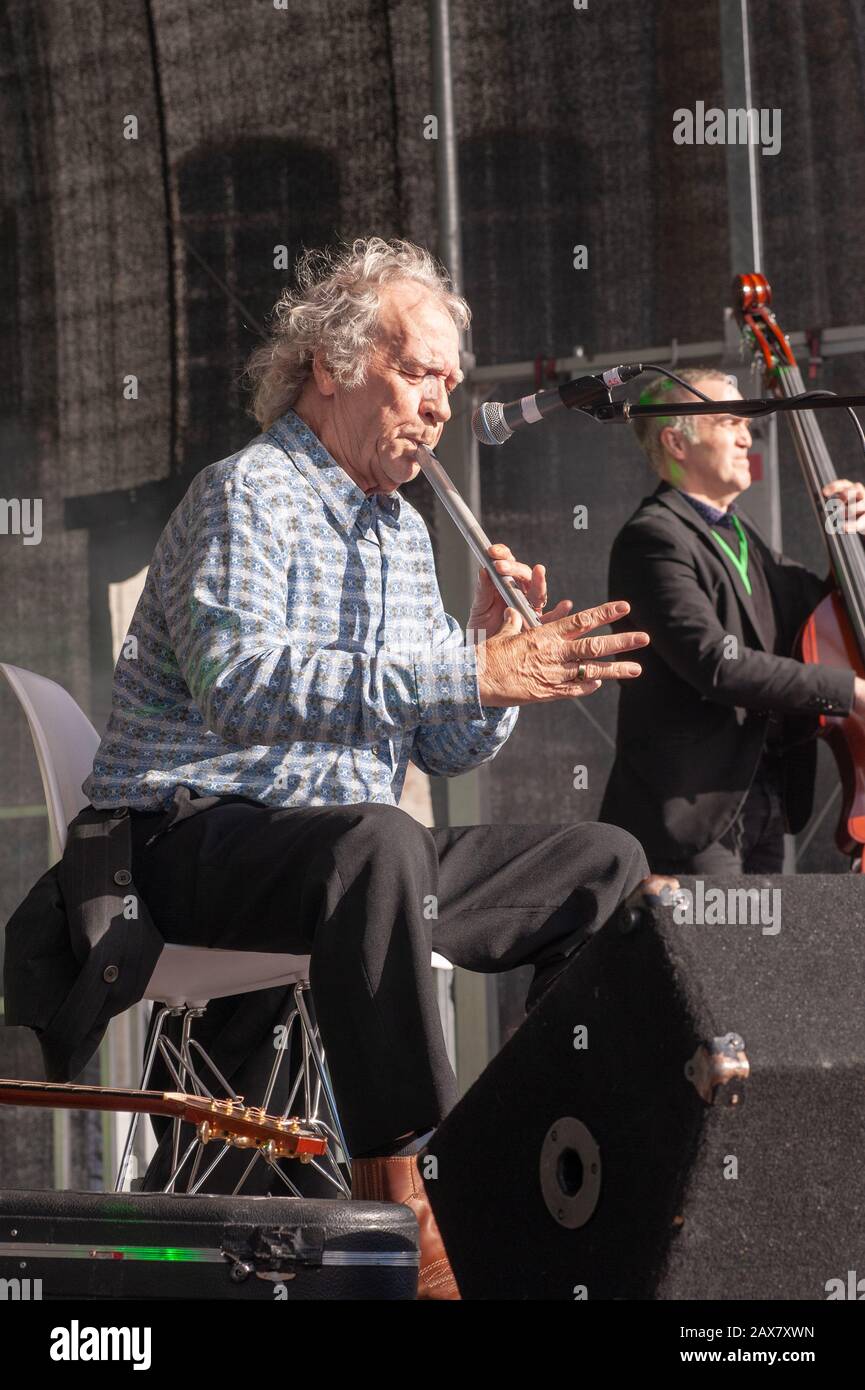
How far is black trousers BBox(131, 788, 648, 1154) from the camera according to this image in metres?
1.53

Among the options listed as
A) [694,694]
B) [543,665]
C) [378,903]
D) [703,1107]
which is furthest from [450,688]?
[694,694]

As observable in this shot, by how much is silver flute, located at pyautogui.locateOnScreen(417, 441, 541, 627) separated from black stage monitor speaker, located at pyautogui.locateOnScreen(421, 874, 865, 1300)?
0.63 m

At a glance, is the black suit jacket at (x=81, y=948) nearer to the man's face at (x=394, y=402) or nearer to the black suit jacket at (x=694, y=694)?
the man's face at (x=394, y=402)

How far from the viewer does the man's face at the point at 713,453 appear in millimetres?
2949

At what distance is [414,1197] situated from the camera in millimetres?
1501

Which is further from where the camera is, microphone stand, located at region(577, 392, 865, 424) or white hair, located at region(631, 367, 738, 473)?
white hair, located at region(631, 367, 738, 473)

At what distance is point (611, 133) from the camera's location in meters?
3.39

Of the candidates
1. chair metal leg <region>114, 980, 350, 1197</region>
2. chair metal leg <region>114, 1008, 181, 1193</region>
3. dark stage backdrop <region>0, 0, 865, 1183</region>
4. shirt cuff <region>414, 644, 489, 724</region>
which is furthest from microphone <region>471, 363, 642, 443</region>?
dark stage backdrop <region>0, 0, 865, 1183</region>

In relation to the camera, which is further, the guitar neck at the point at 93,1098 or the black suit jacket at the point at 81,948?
the black suit jacket at the point at 81,948

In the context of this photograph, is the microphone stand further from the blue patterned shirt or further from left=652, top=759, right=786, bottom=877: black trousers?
left=652, top=759, right=786, bottom=877: black trousers

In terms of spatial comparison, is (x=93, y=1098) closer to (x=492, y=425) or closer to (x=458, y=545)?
(x=492, y=425)

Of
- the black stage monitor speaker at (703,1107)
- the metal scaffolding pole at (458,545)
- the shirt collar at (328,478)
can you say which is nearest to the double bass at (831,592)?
the metal scaffolding pole at (458,545)

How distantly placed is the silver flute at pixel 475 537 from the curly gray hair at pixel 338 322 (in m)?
0.14

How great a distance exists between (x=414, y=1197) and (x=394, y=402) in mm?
1000
